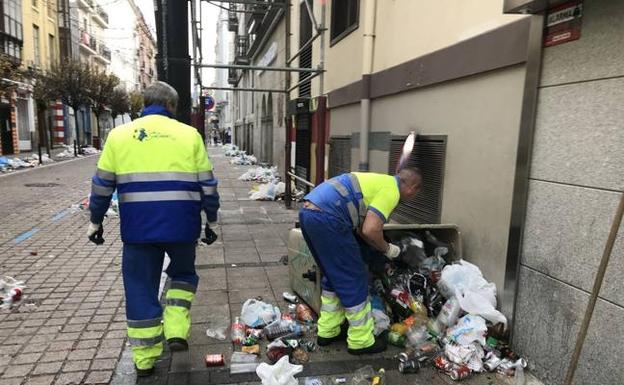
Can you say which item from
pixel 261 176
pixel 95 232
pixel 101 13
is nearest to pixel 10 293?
pixel 95 232

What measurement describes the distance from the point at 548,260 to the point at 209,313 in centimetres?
263

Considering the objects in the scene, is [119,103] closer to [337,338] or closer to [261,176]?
[261,176]

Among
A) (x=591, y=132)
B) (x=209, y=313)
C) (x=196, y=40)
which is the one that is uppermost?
(x=196, y=40)

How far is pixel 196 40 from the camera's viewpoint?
9.29 metres

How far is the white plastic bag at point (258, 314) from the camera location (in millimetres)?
3698

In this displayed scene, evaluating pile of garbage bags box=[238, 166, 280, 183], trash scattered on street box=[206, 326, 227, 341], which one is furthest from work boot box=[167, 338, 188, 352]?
pile of garbage bags box=[238, 166, 280, 183]

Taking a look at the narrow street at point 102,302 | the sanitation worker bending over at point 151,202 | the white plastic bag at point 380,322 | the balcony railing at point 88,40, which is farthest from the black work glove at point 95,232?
the balcony railing at point 88,40

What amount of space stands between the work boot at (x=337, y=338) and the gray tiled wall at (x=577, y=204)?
3.95 feet

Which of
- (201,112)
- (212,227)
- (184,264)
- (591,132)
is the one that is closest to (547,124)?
(591,132)

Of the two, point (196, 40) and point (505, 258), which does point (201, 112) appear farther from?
point (505, 258)

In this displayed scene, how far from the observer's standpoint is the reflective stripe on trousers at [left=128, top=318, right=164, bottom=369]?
2.95 m

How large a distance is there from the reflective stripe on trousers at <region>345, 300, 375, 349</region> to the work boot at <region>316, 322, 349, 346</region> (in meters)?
0.19

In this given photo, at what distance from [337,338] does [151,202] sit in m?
1.68

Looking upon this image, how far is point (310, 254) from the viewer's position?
12.7ft
